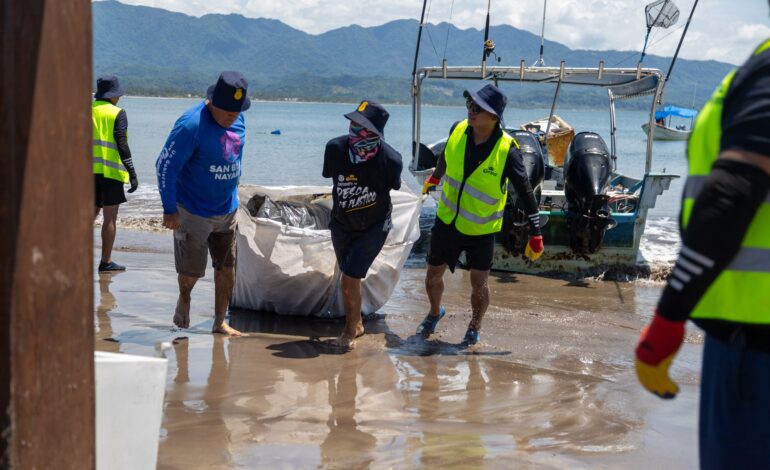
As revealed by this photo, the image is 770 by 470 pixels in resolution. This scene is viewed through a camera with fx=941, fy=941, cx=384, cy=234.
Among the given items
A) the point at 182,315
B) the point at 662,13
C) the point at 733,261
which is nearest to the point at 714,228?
the point at 733,261

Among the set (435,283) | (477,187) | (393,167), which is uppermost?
(393,167)

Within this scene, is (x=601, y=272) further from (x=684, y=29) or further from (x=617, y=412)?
(x=617, y=412)

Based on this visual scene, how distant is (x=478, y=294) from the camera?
680 centimetres

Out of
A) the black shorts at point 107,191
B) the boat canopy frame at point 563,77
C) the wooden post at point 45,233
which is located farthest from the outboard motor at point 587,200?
the wooden post at point 45,233

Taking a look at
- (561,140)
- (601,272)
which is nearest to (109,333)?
(601,272)

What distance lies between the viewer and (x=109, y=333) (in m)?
6.29

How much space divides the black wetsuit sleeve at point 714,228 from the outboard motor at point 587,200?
27.5 ft

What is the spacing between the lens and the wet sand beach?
432 cm

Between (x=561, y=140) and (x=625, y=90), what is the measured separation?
11.8ft

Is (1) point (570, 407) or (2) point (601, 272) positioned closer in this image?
(1) point (570, 407)

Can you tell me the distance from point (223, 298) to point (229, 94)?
1.44 m

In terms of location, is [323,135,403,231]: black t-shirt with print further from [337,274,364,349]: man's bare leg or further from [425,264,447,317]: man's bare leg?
[425,264,447,317]: man's bare leg

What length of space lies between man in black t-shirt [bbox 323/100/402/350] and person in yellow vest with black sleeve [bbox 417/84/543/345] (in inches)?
18.1

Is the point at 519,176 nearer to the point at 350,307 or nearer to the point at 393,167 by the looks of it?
the point at 393,167
